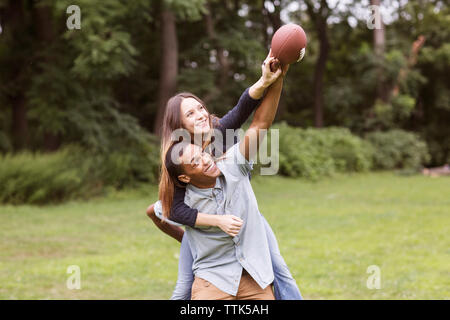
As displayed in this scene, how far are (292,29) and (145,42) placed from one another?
19212 mm

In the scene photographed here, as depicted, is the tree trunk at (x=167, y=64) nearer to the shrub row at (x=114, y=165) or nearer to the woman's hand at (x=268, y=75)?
the shrub row at (x=114, y=165)

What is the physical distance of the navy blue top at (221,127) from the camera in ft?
8.90

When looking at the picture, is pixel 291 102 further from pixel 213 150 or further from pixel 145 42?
pixel 213 150

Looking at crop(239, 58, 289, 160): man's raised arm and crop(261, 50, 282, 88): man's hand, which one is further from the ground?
crop(261, 50, 282, 88): man's hand

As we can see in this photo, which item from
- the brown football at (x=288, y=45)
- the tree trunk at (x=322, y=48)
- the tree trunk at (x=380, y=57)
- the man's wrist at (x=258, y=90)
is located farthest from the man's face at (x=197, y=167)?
the tree trunk at (x=322, y=48)

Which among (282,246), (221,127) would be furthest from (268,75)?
(282,246)

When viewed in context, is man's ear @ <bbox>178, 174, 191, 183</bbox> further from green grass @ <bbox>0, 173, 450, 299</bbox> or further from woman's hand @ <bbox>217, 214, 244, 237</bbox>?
green grass @ <bbox>0, 173, 450, 299</bbox>

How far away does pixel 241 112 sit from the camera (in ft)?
9.11

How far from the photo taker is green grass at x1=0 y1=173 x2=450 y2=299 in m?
6.68

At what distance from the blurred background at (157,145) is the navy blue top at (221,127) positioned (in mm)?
3927

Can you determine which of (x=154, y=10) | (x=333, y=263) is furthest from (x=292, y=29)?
(x=154, y=10)

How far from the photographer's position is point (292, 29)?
2.82 metres

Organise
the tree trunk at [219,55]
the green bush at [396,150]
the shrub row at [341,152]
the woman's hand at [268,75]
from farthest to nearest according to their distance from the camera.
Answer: the green bush at [396,150] → the shrub row at [341,152] → the tree trunk at [219,55] → the woman's hand at [268,75]

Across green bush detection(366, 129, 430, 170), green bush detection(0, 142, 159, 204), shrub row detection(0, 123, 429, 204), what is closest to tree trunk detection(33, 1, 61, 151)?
shrub row detection(0, 123, 429, 204)
